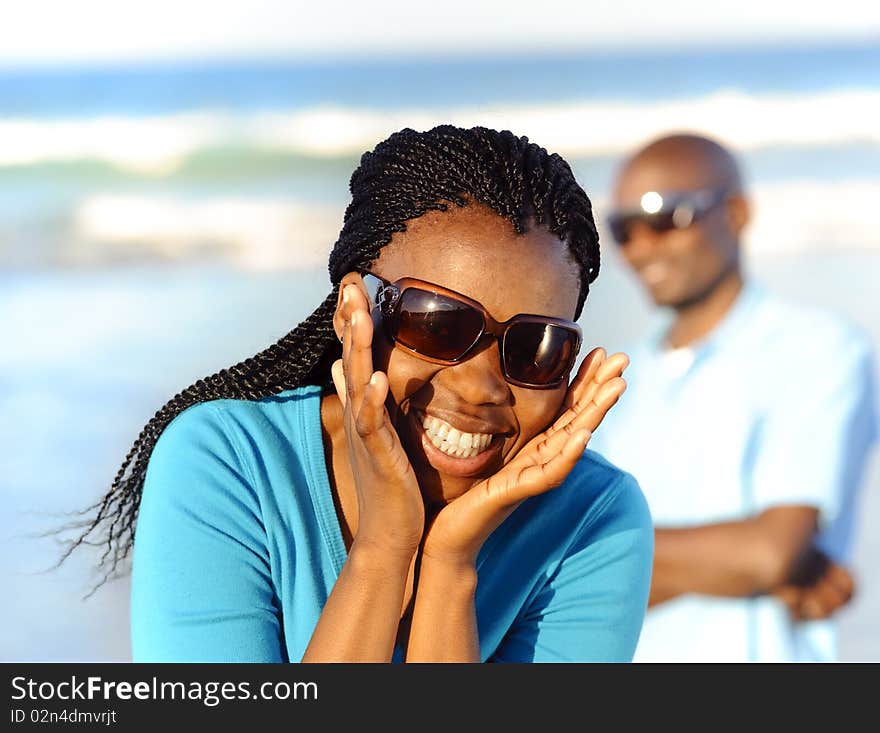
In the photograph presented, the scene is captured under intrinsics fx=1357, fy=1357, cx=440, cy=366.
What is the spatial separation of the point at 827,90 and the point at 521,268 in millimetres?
7395

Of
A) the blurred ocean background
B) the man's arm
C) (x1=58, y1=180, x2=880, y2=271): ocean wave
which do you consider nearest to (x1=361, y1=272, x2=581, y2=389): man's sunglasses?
the man's arm

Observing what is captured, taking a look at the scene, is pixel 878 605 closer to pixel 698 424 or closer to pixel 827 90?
pixel 698 424

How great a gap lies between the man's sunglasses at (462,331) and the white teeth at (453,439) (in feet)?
0.36

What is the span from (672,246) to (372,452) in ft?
8.99

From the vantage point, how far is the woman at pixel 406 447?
7.72ft

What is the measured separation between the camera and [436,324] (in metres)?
2.34

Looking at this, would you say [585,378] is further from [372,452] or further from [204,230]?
[204,230]

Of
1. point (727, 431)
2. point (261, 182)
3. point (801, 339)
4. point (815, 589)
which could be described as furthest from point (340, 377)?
point (261, 182)

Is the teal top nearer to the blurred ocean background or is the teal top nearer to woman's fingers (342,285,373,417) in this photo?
woman's fingers (342,285,373,417)

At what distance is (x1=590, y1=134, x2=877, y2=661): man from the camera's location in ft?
14.0

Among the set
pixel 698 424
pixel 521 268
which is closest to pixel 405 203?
pixel 521 268

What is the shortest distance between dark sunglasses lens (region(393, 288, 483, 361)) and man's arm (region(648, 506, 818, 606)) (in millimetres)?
2070

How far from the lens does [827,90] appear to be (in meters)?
9.12

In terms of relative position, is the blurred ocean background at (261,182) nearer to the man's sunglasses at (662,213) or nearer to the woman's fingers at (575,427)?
the man's sunglasses at (662,213)
